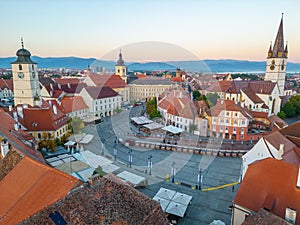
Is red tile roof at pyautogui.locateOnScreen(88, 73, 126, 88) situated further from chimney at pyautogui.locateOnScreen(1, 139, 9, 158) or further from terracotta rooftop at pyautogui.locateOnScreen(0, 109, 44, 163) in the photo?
chimney at pyautogui.locateOnScreen(1, 139, 9, 158)

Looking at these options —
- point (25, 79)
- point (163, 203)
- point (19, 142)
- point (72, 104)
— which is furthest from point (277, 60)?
point (19, 142)

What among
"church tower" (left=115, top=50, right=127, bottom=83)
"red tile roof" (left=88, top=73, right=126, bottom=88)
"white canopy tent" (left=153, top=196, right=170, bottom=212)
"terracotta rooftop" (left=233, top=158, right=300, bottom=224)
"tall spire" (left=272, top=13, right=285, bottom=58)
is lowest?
"white canopy tent" (left=153, top=196, right=170, bottom=212)

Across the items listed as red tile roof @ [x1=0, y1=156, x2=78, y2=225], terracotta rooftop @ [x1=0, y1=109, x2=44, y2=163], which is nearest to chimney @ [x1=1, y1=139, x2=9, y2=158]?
terracotta rooftop @ [x1=0, y1=109, x2=44, y2=163]

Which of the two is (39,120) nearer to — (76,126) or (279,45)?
→ (76,126)

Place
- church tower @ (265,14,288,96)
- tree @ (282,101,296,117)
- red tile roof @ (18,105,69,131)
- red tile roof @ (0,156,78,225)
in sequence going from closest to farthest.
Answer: red tile roof @ (0,156,78,225) → red tile roof @ (18,105,69,131) → church tower @ (265,14,288,96) → tree @ (282,101,296,117)

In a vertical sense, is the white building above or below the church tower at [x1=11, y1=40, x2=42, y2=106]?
below

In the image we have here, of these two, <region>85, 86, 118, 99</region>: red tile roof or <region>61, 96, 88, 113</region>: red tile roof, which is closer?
<region>61, 96, 88, 113</region>: red tile roof
